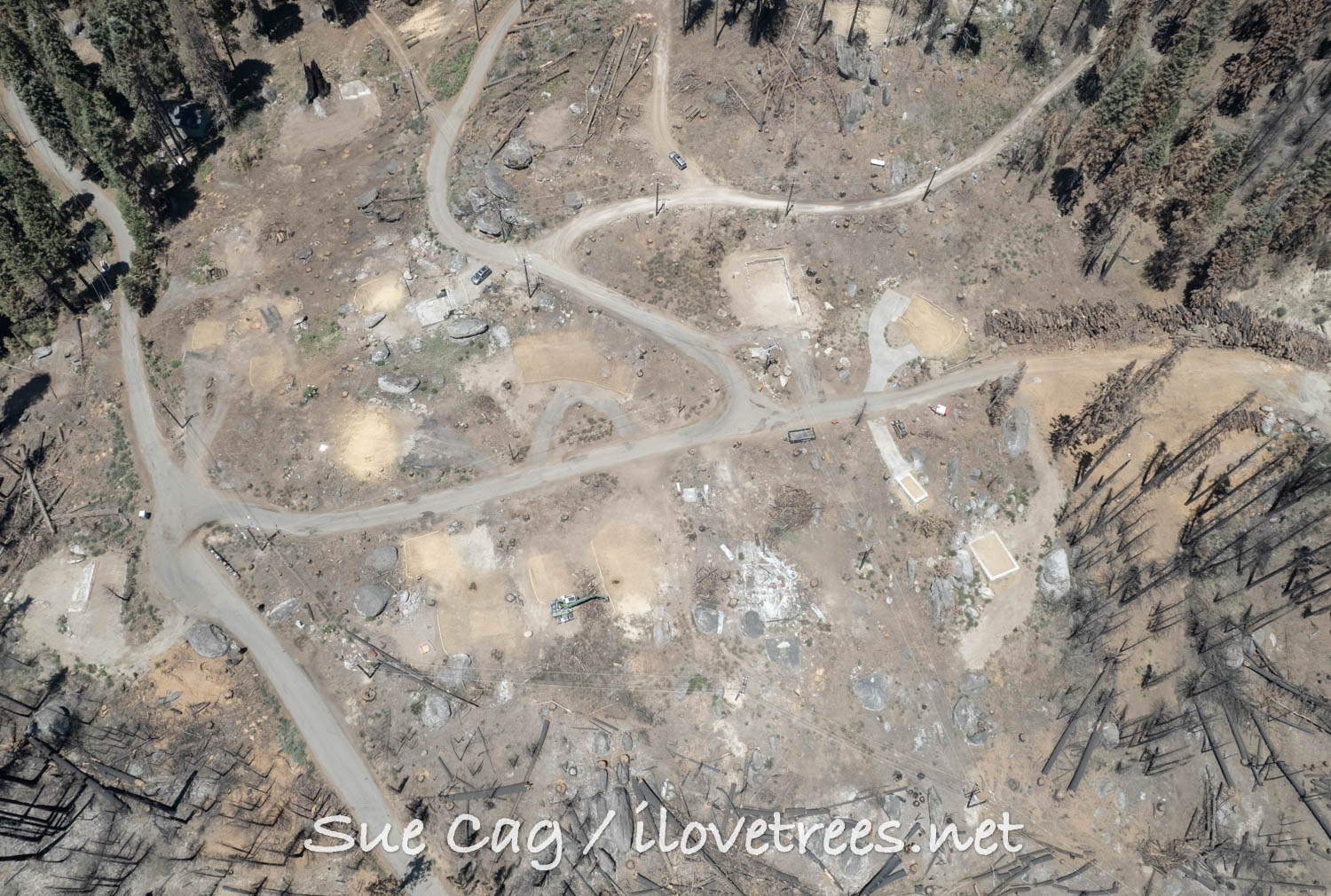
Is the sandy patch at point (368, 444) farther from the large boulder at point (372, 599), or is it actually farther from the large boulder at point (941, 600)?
the large boulder at point (941, 600)

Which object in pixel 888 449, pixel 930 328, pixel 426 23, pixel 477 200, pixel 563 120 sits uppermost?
pixel 426 23

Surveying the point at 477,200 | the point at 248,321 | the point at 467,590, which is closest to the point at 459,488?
the point at 467,590

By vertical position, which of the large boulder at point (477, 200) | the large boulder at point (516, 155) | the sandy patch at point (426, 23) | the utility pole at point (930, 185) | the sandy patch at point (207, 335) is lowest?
the sandy patch at point (207, 335)

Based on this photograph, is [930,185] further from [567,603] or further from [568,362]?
[567,603]

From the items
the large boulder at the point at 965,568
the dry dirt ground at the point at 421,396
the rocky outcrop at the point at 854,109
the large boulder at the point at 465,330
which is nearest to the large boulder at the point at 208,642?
the dry dirt ground at the point at 421,396

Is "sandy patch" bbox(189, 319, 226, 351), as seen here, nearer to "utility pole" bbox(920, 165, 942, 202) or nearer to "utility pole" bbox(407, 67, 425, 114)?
"utility pole" bbox(407, 67, 425, 114)

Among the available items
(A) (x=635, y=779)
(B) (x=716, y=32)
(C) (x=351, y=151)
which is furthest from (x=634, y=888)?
(B) (x=716, y=32)

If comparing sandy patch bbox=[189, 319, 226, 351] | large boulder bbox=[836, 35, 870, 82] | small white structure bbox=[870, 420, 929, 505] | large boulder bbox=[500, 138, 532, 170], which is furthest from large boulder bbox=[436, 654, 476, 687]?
large boulder bbox=[836, 35, 870, 82]
